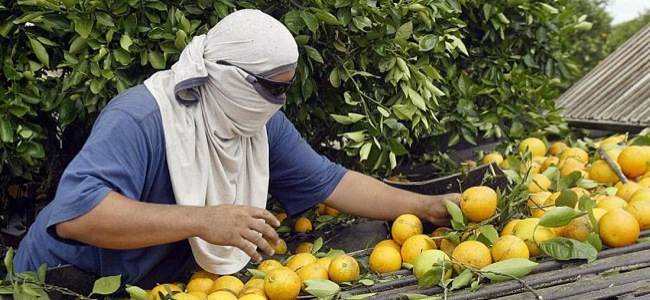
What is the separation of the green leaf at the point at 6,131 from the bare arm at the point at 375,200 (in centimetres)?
123

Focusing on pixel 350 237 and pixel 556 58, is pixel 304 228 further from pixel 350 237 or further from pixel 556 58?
pixel 556 58

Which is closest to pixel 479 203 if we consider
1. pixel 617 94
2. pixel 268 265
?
pixel 268 265

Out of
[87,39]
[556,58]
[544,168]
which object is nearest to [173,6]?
[87,39]

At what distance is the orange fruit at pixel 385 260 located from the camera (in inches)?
105

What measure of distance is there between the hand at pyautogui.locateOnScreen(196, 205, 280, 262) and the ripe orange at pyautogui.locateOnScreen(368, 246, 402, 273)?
488 mm

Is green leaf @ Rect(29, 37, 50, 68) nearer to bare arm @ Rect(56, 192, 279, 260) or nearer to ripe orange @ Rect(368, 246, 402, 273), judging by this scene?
bare arm @ Rect(56, 192, 279, 260)

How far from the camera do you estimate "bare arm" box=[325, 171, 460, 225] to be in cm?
300

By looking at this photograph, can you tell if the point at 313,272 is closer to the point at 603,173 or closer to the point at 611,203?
the point at 611,203

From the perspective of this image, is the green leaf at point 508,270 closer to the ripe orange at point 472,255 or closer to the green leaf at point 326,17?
the ripe orange at point 472,255

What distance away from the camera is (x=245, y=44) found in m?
2.59

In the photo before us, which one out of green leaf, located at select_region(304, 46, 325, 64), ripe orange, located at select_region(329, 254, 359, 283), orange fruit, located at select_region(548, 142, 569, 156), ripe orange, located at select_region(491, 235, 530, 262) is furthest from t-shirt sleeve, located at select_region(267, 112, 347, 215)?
orange fruit, located at select_region(548, 142, 569, 156)

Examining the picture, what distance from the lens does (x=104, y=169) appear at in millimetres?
2355

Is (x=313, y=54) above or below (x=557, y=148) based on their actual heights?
above

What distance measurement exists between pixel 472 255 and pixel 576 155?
1.51 meters
